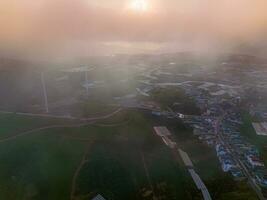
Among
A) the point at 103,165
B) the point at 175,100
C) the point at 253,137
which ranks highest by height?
the point at 103,165

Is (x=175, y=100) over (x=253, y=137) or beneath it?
over

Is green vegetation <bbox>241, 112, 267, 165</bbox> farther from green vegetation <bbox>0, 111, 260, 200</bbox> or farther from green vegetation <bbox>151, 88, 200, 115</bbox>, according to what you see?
green vegetation <bbox>151, 88, 200, 115</bbox>

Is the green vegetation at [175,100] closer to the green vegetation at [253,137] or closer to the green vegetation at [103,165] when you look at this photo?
the green vegetation at [253,137]

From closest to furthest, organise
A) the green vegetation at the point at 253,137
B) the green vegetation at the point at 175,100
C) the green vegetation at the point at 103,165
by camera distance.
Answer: the green vegetation at the point at 103,165, the green vegetation at the point at 253,137, the green vegetation at the point at 175,100

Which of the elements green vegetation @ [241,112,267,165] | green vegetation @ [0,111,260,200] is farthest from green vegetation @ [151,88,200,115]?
green vegetation @ [0,111,260,200]

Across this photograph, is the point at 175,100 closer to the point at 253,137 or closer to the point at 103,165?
the point at 253,137

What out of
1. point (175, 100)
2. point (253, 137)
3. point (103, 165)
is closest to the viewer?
point (103, 165)

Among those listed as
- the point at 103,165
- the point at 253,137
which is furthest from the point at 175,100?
the point at 103,165

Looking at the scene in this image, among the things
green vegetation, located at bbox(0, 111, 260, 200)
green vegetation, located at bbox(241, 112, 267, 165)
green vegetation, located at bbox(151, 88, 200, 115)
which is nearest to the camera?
green vegetation, located at bbox(0, 111, 260, 200)

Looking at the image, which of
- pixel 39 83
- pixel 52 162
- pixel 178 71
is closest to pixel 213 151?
pixel 52 162

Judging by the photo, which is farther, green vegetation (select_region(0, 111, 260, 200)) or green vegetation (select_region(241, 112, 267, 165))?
green vegetation (select_region(241, 112, 267, 165))

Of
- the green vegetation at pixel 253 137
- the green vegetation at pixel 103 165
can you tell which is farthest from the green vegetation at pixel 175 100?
the green vegetation at pixel 103 165

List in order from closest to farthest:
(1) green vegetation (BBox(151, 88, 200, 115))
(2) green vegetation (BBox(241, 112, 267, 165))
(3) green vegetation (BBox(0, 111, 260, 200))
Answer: (3) green vegetation (BBox(0, 111, 260, 200))
(2) green vegetation (BBox(241, 112, 267, 165))
(1) green vegetation (BBox(151, 88, 200, 115))
